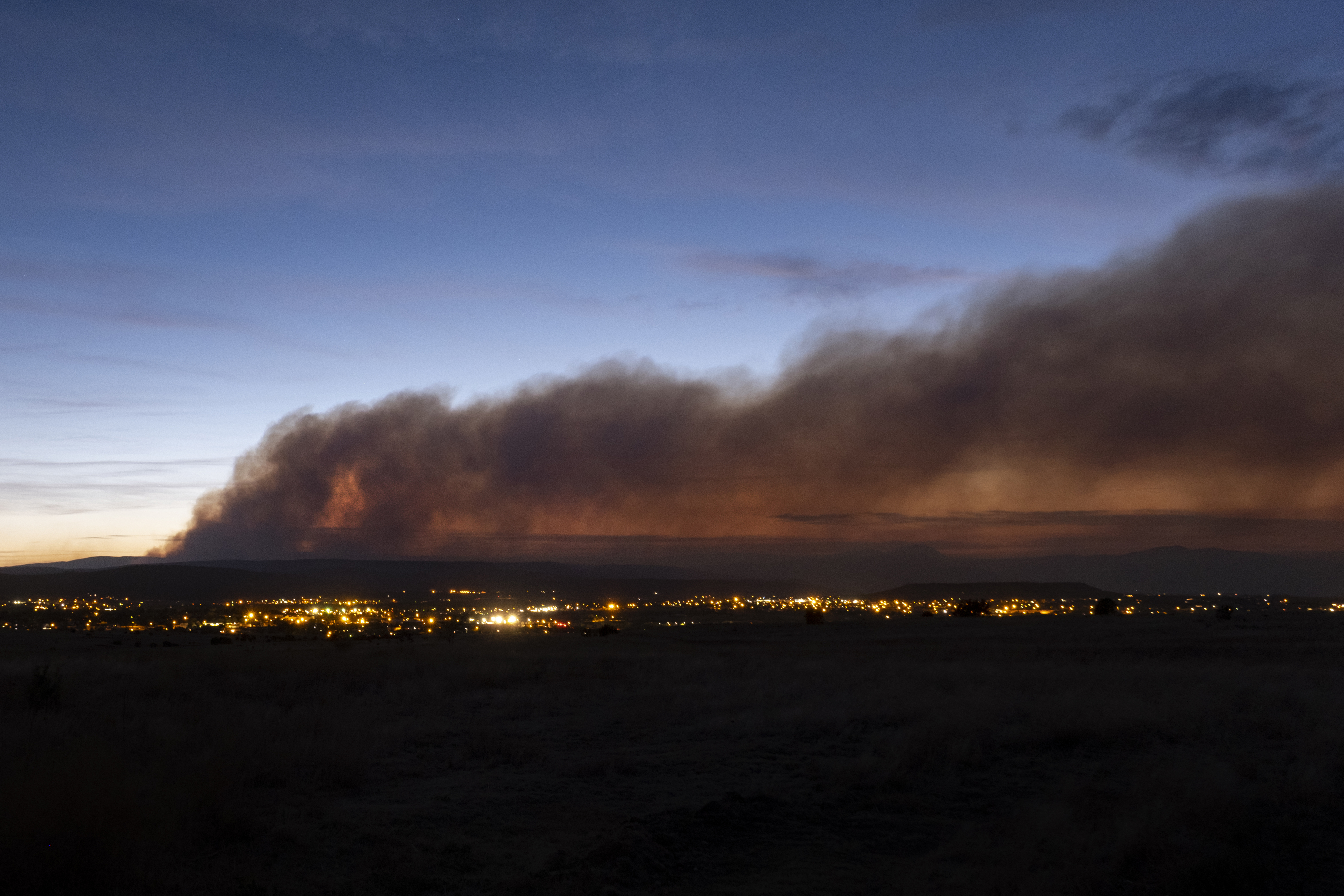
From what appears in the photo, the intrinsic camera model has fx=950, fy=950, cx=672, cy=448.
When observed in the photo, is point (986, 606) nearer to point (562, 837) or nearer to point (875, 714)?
point (875, 714)

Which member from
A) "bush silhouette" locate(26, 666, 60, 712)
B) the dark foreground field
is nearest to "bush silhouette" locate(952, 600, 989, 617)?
the dark foreground field

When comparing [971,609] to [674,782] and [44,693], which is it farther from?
[44,693]

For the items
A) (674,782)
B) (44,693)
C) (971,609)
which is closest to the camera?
(674,782)

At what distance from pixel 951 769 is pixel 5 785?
14.0 metres

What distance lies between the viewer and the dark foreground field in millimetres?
10594

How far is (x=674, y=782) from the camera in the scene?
1605cm

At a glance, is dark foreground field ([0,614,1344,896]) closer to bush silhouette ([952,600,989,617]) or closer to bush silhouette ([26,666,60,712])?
bush silhouette ([26,666,60,712])

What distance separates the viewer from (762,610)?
158125 mm

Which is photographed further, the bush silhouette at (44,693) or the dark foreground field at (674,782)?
the bush silhouette at (44,693)

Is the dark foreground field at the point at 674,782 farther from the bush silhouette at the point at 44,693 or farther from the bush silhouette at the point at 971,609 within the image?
the bush silhouette at the point at 971,609

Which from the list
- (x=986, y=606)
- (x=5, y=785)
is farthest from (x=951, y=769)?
(x=986, y=606)

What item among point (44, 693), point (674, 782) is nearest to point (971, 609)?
point (674, 782)

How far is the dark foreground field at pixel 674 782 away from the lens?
10.6 m

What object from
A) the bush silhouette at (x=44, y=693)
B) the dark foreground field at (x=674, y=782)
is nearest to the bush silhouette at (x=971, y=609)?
the dark foreground field at (x=674, y=782)
